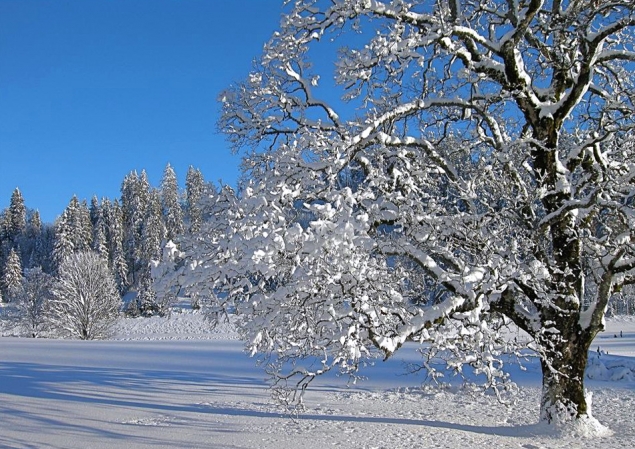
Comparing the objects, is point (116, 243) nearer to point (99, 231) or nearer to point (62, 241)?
point (99, 231)

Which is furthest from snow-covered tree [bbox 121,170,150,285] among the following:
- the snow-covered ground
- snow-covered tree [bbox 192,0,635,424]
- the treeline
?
snow-covered tree [bbox 192,0,635,424]

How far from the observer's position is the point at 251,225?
486 centimetres

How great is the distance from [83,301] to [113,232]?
32.3 metres

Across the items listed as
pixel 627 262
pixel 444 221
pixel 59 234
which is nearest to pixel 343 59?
pixel 444 221

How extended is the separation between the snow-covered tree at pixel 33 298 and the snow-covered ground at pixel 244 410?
29.3 m

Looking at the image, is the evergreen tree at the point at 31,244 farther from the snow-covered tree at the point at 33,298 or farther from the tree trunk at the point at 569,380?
the tree trunk at the point at 569,380

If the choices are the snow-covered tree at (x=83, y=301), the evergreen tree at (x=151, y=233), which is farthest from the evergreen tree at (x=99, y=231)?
the snow-covered tree at (x=83, y=301)

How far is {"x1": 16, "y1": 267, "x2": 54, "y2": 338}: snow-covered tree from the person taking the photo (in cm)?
4622

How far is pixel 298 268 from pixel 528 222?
4.10 m

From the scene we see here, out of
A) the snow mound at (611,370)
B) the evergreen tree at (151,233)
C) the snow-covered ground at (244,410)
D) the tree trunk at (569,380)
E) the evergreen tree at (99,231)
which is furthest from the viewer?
the evergreen tree at (151,233)

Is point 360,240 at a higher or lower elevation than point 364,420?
higher

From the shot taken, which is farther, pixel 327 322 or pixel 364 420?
pixel 364 420

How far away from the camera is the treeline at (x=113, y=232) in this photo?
205 ft

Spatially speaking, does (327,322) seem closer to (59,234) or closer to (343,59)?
(343,59)
